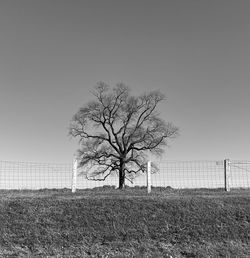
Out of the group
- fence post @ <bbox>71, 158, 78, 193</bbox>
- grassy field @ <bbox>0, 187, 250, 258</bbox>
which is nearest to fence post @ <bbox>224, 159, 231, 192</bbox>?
grassy field @ <bbox>0, 187, 250, 258</bbox>

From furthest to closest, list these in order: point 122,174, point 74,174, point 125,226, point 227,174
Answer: point 122,174 < point 227,174 < point 74,174 < point 125,226

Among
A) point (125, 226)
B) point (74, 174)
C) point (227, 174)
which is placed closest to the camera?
point (125, 226)

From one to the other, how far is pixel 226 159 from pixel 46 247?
9138 mm

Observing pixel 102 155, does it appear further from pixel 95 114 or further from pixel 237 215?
pixel 237 215

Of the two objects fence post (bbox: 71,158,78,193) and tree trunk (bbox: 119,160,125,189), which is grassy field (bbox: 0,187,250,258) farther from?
tree trunk (bbox: 119,160,125,189)

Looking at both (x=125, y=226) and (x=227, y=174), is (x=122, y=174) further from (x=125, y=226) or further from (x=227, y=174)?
(x=125, y=226)

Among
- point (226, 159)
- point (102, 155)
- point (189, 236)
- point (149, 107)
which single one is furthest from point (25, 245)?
point (149, 107)

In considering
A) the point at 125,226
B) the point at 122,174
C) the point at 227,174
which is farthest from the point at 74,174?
the point at 122,174

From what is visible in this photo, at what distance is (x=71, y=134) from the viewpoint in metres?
27.9

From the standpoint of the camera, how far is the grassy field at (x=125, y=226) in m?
8.29

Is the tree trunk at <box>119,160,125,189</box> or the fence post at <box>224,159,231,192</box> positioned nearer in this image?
the fence post at <box>224,159,231,192</box>

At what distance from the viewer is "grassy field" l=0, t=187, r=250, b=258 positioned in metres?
8.29

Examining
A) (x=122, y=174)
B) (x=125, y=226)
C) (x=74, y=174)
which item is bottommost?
(x=125, y=226)

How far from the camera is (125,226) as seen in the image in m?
9.67
